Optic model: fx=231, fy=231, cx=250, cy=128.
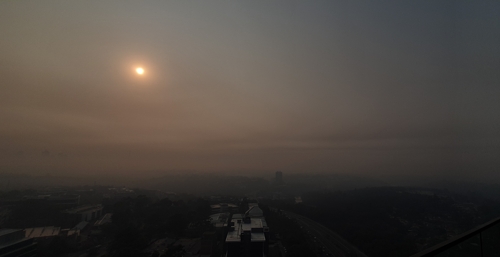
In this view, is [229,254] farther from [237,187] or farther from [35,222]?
[237,187]

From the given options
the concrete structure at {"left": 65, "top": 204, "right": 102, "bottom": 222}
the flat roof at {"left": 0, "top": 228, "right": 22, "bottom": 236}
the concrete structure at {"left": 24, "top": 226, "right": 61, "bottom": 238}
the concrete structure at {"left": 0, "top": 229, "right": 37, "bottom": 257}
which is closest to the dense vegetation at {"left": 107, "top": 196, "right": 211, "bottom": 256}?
the concrete structure at {"left": 65, "top": 204, "right": 102, "bottom": 222}

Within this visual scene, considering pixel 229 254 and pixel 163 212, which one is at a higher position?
pixel 163 212

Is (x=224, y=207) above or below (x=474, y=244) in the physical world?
below

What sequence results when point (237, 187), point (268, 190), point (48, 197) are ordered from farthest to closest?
1. point (268, 190)
2. point (237, 187)
3. point (48, 197)

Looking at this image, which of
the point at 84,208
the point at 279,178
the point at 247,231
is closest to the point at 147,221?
the point at 84,208

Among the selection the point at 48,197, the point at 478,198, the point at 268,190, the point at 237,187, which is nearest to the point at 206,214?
the point at 48,197

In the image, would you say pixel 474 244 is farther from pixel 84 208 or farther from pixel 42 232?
pixel 84 208
